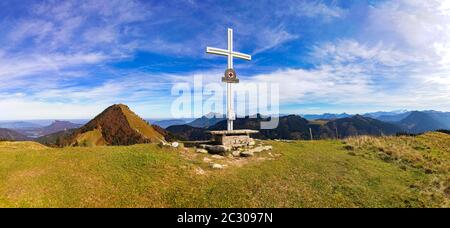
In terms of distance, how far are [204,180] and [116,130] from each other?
53.6m

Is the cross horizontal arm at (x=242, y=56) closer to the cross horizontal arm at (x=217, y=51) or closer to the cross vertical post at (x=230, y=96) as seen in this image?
the cross vertical post at (x=230, y=96)

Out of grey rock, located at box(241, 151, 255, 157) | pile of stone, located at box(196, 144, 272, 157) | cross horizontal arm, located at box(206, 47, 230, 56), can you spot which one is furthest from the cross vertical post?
grey rock, located at box(241, 151, 255, 157)

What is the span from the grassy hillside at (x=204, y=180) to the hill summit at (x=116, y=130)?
38.8 metres

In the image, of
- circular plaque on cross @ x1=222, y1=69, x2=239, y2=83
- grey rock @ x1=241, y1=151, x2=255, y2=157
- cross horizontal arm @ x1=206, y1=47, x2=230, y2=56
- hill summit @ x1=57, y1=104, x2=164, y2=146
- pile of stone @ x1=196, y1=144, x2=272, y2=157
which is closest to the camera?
grey rock @ x1=241, y1=151, x2=255, y2=157

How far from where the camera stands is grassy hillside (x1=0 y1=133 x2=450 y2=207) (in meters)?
13.7

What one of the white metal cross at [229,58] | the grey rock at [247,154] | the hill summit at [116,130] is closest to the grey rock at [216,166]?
the grey rock at [247,154]

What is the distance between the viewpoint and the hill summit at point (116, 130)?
60.5 meters

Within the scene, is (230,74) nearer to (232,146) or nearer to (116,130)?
(232,146)

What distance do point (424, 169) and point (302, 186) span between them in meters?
11.8

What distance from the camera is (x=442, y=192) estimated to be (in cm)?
1662

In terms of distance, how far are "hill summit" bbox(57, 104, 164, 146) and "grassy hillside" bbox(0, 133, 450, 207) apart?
3878 cm

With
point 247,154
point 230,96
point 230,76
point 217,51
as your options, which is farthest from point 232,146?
point 217,51

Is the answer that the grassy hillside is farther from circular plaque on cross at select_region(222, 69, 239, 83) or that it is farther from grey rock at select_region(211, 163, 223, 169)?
circular plaque on cross at select_region(222, 69, 239, 83)

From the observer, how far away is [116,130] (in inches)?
2532
